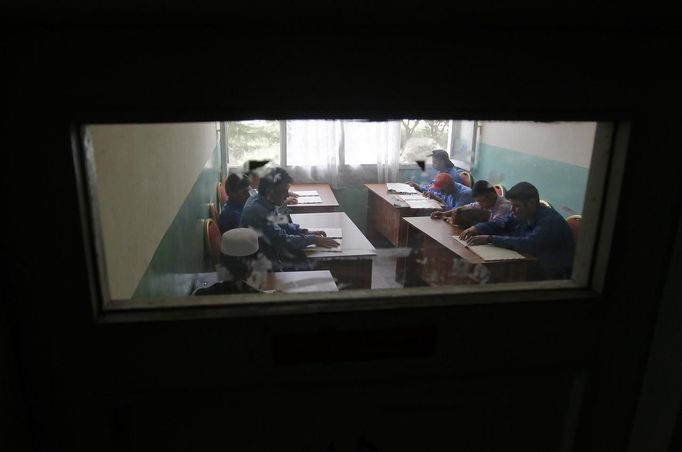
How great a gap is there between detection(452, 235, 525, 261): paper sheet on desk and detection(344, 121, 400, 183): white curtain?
234cm

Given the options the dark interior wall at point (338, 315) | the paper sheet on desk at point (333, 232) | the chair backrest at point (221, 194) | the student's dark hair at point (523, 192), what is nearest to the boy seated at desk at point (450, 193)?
the student's dark hair at point (523, 192)

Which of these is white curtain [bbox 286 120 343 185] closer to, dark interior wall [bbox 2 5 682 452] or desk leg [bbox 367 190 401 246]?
desk leg [bbox 367 190 401 246]

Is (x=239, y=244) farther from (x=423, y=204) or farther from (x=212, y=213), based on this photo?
(x=423, y=204)

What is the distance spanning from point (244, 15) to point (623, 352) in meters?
0.78

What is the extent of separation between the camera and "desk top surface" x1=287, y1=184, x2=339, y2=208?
418cm

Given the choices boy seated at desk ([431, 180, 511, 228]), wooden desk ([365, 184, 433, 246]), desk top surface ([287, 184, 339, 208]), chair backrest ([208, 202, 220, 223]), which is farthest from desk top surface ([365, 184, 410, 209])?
chair backrest ([208, 202, 220, 223])

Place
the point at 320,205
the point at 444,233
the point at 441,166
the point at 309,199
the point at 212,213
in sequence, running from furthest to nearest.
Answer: the point at 309,199 → the point at 320,205 → the point at 441,166 → the point at 212,213 → the point at 444,233

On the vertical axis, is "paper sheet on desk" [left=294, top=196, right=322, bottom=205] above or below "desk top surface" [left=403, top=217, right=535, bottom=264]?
above

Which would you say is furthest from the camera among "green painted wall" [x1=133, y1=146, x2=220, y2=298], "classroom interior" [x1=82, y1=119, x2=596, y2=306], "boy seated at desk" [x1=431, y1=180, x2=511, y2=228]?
"boy seated at desk" [x1=431, y1=180, x2=511, y2=228]

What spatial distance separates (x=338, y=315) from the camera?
2.29ft

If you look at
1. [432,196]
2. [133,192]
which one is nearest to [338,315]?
[133,192]

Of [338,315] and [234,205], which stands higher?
[338,315]

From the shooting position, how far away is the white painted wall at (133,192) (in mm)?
914

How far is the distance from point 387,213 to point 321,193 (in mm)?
754
